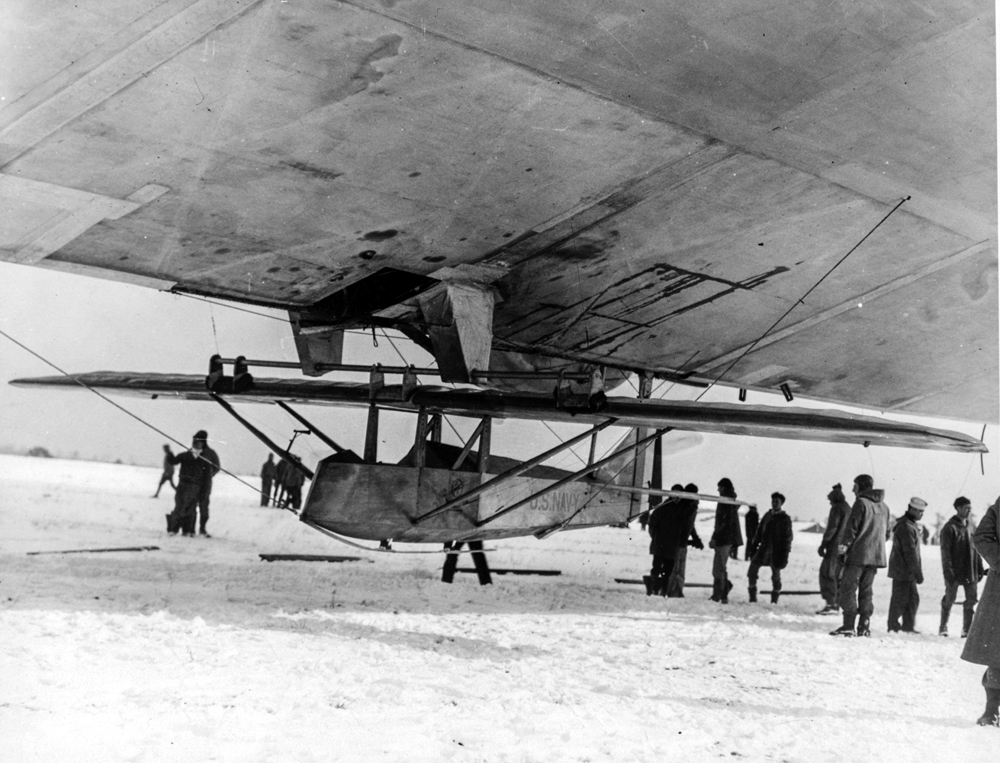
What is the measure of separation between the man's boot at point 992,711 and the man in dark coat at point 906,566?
13.4ft

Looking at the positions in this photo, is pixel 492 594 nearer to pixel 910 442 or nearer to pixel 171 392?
pixel 171 392

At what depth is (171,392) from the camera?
806 cm

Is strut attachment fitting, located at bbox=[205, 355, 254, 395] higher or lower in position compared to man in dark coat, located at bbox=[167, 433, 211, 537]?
higher

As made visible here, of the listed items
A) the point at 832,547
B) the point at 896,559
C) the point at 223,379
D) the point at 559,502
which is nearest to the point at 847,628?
the point at 896,559

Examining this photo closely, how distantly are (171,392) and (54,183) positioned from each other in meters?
3.18

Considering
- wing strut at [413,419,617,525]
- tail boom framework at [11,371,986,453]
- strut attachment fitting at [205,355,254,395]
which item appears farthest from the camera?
strut attachment fitting at [205,355,254,395]

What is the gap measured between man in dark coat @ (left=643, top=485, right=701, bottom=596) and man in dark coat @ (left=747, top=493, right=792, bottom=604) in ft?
3.04

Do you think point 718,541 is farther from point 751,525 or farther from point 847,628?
point 847,628

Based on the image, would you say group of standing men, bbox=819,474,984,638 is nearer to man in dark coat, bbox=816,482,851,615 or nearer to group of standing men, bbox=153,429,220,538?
man in dark coat, bbox=816,482,851,615

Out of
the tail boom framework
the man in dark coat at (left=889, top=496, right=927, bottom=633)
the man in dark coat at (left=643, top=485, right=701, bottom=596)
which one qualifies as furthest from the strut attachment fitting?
Result: the man in dark coat at (left=889, top=496, right=927, bottom=633)

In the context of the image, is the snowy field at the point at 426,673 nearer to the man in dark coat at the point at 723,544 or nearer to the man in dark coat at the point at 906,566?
the man in dark coat at the point at 906,566

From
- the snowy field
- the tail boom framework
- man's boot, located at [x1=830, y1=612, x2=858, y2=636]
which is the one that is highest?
the tail boom framework

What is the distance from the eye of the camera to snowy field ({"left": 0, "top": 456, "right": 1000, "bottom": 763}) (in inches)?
162

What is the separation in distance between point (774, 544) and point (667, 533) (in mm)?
1389
